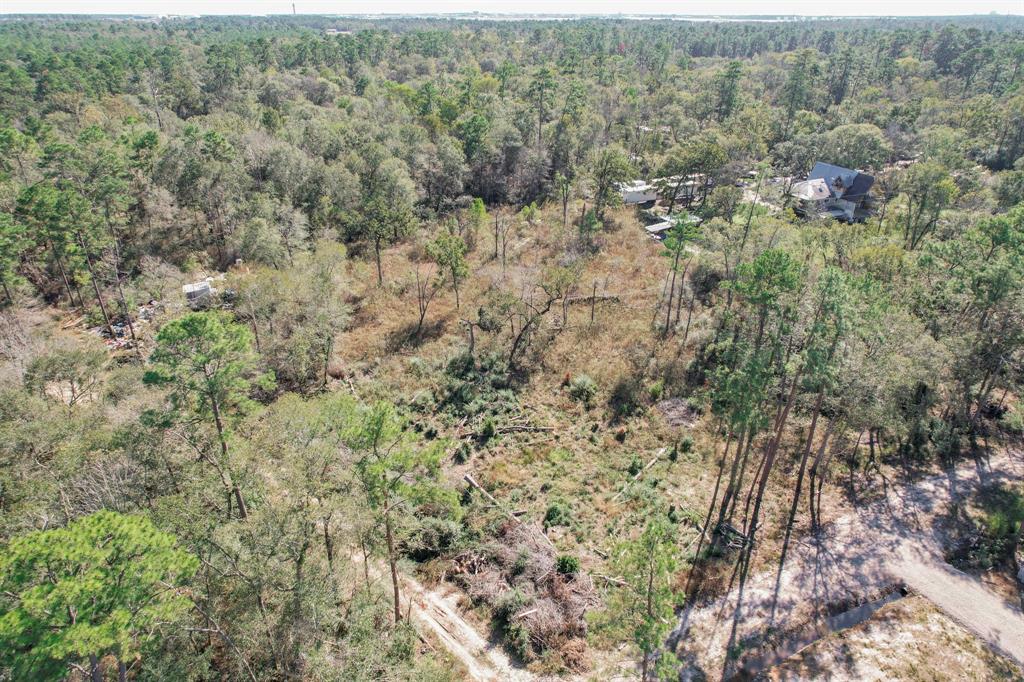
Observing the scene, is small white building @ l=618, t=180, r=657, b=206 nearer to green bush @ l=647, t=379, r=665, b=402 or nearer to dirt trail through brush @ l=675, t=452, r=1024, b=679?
green bush @ l=647, t=379, r=665, b=402

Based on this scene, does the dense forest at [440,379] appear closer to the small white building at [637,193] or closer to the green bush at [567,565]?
the green bush at [567,565]

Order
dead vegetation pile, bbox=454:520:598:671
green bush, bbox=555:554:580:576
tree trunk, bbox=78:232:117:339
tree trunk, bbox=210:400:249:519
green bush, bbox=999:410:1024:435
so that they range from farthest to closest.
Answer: tree trunk, bbox=78:232:117:339
green bush, bbox=999:410:1024:435
green bush, bbox=555:554:580:576
dead vegetation pile, bbox=454:520:598:671
tree trunk, bbox=210:400:249:519

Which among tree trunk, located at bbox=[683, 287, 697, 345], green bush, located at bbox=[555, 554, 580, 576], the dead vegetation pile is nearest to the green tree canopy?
the dead vegetation pile

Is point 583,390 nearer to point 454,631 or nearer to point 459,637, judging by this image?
point 454,631

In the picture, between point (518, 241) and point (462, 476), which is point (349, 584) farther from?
point (518, 241)

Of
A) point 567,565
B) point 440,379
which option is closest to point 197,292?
point 440,379

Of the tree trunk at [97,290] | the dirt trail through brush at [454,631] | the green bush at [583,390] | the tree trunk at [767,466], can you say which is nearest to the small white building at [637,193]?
the green bush at [583,390]

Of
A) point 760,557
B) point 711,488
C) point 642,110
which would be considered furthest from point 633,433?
point 642,110
